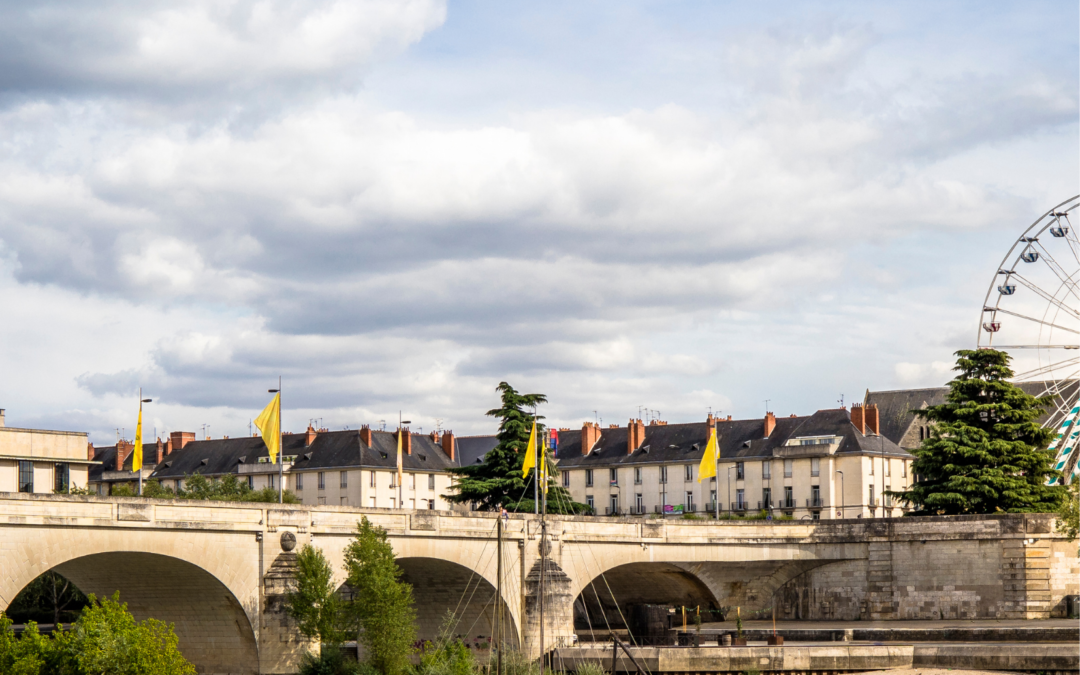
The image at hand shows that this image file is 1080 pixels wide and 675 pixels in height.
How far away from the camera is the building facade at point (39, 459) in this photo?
5769 centimetres

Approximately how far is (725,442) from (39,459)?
5237cm

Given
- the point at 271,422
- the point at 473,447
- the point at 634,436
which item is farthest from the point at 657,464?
the point at 271,422

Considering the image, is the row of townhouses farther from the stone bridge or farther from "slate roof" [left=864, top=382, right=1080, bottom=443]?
the stone bridge

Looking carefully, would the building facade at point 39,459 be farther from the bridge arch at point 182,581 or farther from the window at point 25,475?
A: the bridge arch at point 182,581

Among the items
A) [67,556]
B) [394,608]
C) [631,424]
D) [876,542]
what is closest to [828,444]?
[631,424]

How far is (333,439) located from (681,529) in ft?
163

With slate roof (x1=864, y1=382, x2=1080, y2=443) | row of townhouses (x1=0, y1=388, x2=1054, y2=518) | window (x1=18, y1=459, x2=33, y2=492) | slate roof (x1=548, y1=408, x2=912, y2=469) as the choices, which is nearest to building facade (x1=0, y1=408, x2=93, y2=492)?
window (x1=18, y1=459, x2=33, y2=492)

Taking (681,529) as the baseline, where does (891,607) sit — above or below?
below

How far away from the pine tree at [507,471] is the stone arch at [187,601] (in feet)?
79.0

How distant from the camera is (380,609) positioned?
4300cm

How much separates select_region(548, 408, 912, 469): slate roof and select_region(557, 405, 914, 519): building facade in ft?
0.29

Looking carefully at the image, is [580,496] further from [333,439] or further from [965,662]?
[965,662]

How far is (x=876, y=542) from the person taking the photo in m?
59.3

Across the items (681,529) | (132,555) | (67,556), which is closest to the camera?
(67,556)
